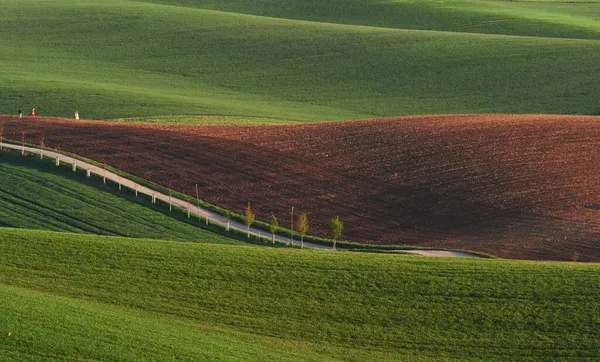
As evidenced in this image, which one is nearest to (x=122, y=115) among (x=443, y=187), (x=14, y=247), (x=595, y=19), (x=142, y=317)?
(x=443, y=187)

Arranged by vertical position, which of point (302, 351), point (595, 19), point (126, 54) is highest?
point (595, 19)

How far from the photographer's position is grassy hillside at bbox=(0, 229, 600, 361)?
25.7 m

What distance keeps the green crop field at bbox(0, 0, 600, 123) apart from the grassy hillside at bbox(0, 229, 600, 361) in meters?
35.3

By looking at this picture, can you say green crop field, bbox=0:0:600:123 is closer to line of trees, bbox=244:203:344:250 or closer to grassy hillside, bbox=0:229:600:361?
line of trees, bbox=244:203:344:250

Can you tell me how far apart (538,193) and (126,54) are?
48.2 meters

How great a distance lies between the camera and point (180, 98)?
242 feet

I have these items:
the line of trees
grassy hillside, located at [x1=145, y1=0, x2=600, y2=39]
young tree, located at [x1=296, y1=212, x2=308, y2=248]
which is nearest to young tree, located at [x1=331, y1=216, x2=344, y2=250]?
the line of trees

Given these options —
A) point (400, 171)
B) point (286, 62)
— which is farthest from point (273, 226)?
point (286, 62)

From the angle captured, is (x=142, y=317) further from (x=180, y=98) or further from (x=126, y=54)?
(x=126, y=54)

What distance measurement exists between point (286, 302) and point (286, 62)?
56.9 meters

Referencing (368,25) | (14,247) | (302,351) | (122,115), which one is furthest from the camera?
(368,25)

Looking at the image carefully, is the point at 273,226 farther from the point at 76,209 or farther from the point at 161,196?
the point at 76,209

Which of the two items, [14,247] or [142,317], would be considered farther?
[14,247]

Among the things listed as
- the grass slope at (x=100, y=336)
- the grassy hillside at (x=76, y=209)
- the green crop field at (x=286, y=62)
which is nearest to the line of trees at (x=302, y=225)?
the grassy hillside at (x=76, y=209)
